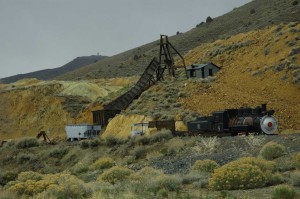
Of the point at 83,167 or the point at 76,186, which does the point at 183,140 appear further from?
the point at 76,186

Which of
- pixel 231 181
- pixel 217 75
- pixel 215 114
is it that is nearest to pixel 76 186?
pixel 231 181

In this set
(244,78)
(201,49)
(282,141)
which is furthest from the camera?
(201,49)

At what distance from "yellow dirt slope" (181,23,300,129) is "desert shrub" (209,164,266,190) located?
21861 mm

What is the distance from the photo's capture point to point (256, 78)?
154 ft

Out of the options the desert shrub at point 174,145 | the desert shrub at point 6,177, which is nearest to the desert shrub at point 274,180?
the desert shrub at point 174,145

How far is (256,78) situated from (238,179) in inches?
1338

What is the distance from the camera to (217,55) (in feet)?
202

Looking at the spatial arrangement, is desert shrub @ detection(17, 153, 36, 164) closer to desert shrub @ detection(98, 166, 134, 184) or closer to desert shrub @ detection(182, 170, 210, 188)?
desert shrub @ detection(98, 166, 134, 184)

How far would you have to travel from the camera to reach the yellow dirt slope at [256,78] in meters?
40.3

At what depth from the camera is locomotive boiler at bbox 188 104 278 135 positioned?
92.6ft

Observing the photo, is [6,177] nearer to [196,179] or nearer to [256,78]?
[196,179]

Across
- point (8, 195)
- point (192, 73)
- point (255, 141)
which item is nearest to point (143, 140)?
point (255, 141)

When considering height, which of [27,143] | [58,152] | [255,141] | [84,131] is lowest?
[58,152]

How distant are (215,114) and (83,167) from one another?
32.4 ft
